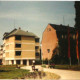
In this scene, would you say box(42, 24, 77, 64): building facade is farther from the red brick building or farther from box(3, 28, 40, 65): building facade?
box(3, 28, 40, 65): building facade

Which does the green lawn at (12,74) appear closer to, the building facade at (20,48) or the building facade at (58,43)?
the building facade at (58,43)

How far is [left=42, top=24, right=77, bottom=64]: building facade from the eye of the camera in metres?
45.6

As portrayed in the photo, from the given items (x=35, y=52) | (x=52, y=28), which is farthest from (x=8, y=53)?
(x=52, y=28)

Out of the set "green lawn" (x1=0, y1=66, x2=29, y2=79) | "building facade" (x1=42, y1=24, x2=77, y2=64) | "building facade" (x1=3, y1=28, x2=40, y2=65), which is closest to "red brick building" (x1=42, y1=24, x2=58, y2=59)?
"building facade" (x1=42, y1=24, x2=77, y2=64)

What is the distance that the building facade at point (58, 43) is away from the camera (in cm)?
4556

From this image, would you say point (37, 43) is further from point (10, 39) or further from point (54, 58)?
point (54, 58)

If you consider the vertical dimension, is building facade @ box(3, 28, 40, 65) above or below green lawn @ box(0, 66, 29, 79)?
above

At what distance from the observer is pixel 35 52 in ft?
Result: 214

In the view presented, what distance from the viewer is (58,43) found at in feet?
158

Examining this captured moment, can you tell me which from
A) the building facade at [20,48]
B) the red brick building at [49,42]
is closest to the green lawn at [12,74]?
the red brick building at [49,42]

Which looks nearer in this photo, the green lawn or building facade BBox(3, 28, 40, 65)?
the green lawn

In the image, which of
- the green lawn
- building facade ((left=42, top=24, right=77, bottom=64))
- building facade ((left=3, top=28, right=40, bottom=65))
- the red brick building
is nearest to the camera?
the green lawn

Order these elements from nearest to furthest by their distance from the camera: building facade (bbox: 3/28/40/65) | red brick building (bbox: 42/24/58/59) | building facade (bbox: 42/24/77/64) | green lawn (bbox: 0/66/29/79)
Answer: green lawn (bbox: 0/66/29/79)
building facade (bbox: 42/24/77/64)
red brick building (bbox: 42/24/58/59)
building facade (bbox: 3/28/40/65)

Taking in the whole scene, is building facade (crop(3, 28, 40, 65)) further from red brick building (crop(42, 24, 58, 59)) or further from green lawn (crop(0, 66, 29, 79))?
green lawn (crop(0, 66, 29, 79))
